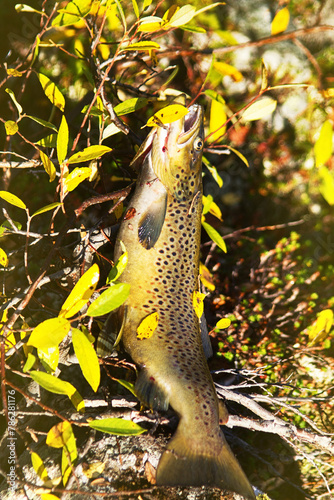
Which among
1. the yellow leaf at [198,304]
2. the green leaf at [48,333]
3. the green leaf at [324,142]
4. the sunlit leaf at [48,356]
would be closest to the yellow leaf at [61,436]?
the sunlit leaf at [48,356]

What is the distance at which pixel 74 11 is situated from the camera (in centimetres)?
209

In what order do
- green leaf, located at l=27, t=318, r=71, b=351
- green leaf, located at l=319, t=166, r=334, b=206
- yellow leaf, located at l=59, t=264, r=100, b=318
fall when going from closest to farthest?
1. green leaf, located at l=27, t=318, r=71, b=351
2. yellow leaf, located at l=59, t=264, r=100, b=318
3. green leaf, located at l=319, t=166, r=334, b=206

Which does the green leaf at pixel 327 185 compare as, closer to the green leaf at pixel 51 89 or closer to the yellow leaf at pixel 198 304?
the yellow leaf at pixel 198 304

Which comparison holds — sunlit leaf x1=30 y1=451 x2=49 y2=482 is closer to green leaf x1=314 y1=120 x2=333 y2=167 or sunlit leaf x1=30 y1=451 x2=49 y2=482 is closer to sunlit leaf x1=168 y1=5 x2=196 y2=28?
green leaf x1=314 y1=120 x2=333 y2=167

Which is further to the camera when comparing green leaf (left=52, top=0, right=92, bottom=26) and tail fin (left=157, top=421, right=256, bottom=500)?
green leaf (left=52, top=0, right=92, bottom=26)

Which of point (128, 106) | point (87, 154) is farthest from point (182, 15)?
point (87, 154)

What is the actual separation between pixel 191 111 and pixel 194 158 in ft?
0.97

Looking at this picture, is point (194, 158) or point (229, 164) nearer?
point (194, 158)

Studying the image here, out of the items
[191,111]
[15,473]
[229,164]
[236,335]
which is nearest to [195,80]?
[229,164]

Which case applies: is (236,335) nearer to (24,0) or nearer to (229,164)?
(229,164)

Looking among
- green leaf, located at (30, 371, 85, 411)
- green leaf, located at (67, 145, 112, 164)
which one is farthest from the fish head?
green leaf, located at (30, 371, 85, 411)

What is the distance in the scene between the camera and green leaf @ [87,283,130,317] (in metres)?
1.68

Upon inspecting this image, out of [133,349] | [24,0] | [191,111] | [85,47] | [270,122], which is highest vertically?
[24,0]

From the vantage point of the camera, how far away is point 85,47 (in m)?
3.58
